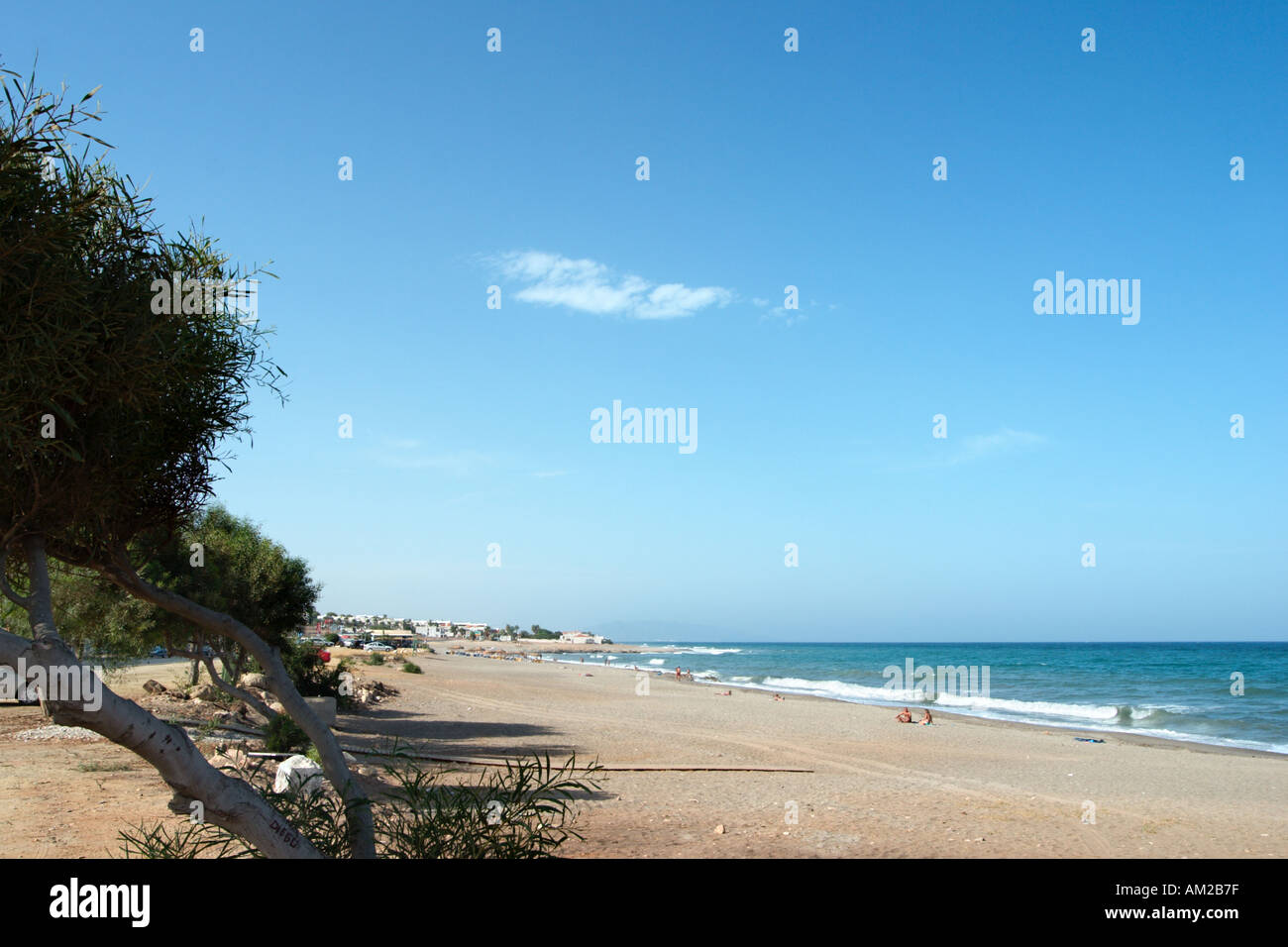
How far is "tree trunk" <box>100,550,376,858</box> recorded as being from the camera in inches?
212

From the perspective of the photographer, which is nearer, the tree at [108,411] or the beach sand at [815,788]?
the tree at [108,411]

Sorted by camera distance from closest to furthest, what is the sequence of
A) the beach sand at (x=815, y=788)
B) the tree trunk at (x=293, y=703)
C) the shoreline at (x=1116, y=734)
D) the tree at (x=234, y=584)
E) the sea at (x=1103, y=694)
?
the tree trunk at (x=293, y=703), the beach sand at (x=815, y=788), the tree at (x=234, y=584), the shoreline at (x=1116, y=734), the sea at (x=1103, y=694)

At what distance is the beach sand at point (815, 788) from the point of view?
429 inches

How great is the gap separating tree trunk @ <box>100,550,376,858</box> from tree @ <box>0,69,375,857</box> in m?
0.01

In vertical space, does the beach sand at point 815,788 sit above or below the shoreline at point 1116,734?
above

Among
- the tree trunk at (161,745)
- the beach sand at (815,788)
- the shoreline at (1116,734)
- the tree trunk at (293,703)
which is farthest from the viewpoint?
the shoreline at (1116,734)

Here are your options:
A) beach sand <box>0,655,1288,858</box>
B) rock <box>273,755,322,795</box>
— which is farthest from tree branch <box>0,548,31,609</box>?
rock <box>273,755,322,795</box>

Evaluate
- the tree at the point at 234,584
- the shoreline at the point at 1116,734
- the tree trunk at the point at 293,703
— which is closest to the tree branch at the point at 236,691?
the tree at the point at 234,584

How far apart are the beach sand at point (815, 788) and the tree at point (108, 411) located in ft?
13.2

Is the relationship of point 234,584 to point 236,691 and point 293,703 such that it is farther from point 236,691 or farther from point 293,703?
point 293,703

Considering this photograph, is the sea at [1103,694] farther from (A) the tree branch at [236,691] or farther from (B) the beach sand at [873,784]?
(A) the tree branch at [236,691]

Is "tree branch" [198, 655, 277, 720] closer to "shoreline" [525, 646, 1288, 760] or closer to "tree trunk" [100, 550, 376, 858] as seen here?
"tree trunk" [100, 550, 376, 858]
